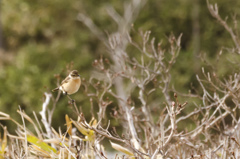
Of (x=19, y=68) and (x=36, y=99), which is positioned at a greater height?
(x=19, y=68)

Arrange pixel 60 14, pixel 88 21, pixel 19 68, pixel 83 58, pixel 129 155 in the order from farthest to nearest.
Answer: pixel 60 14 → pixel 88 21 → pixel 83 58 → pixel 19 68 → pixel 129 155

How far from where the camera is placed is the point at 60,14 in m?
15.3

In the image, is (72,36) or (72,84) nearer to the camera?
(72,84)

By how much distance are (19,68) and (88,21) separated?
3178 millimetres

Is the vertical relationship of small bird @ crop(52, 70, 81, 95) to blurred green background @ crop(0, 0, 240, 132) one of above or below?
above

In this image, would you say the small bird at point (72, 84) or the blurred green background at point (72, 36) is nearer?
the small bird at point (72, 84)

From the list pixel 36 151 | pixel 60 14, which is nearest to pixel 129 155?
pixel 36 151

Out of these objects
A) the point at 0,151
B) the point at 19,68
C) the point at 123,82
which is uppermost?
the point at 0,151

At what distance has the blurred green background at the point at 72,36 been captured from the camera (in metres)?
12.1

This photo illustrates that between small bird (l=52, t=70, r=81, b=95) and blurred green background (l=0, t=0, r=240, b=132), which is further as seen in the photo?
blurred green background (l=0, t=0, r=240, b=132)

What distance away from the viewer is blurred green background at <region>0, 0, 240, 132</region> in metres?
12.1

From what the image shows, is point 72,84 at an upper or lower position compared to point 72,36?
upper

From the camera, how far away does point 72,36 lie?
561 inches

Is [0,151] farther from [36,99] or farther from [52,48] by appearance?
[52,48]
